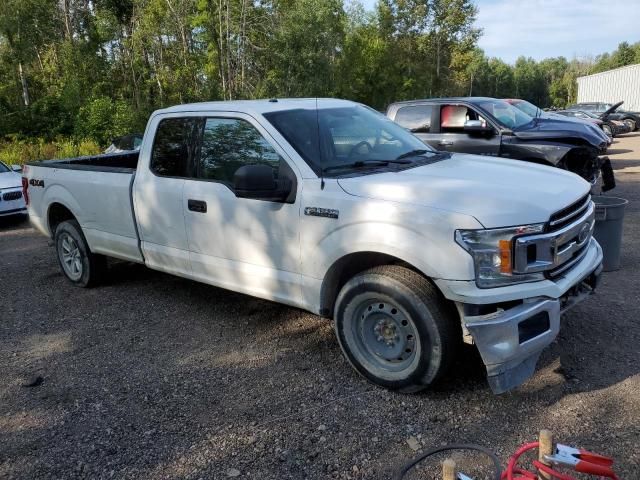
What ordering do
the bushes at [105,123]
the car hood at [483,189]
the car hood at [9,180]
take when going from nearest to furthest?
the car hood at [483,189] → the car hood at [9,180] → the bushes at [105,123]

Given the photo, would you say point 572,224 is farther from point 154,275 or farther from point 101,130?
point 101,130

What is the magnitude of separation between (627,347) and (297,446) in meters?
2.59

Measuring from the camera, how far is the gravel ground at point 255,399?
3072mm

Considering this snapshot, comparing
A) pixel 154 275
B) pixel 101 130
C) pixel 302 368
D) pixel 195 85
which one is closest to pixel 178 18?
pixel 195 85

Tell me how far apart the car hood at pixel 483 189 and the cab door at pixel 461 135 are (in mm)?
5470

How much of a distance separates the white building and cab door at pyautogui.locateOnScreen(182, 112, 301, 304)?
45.6m

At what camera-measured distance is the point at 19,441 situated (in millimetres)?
3346

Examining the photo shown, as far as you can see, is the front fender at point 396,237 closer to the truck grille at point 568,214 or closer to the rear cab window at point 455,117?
the truck grille at point 568,214

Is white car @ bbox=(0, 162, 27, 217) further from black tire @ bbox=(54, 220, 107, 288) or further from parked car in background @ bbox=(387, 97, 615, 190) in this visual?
parked car in background @ bbox=(387, 97, 615, 190)

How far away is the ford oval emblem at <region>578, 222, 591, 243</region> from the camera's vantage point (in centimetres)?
370

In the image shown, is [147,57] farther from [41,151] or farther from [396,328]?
[396,328]

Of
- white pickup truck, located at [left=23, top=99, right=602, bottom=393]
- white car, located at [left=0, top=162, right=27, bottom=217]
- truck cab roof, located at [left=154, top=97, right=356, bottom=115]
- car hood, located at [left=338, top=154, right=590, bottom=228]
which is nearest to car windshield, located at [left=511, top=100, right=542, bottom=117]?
white pickup truck, located at [left=23, top=99, right=602, bottom=393]

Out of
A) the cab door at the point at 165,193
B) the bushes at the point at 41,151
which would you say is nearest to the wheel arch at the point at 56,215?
the cab door at the point at 165,193

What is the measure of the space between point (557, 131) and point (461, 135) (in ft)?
5.38
